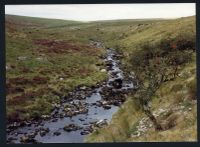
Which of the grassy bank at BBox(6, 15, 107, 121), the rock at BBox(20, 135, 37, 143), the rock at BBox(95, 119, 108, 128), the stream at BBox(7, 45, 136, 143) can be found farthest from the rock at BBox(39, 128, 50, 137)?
the rock at BBox(95, 119, 108, 128)

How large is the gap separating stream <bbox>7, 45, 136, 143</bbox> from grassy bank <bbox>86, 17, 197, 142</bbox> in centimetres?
66

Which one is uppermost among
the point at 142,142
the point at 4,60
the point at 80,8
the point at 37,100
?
the point at 80,8

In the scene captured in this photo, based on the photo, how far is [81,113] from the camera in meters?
32.0

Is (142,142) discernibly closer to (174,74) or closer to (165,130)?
(165,130)

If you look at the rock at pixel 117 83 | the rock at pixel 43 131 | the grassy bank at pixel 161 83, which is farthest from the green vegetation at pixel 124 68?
the rock at pixel 43 131

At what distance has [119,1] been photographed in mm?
29125

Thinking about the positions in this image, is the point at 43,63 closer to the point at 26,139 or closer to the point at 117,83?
the point at 117,83

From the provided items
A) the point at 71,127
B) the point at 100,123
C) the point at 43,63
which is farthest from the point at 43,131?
→ the point at 43,63

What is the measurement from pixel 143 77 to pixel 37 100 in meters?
7.17

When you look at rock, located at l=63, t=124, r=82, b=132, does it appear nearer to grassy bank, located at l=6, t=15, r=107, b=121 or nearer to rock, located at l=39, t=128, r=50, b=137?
rock, located at l=39, t=128, r=50, b=137

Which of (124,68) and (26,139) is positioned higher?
(124,68)

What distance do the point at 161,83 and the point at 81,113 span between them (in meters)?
5.79

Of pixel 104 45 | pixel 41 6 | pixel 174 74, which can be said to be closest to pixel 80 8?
pixel 41 6

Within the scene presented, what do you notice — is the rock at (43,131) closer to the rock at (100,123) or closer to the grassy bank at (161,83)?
the grassy bank at (161,83)
